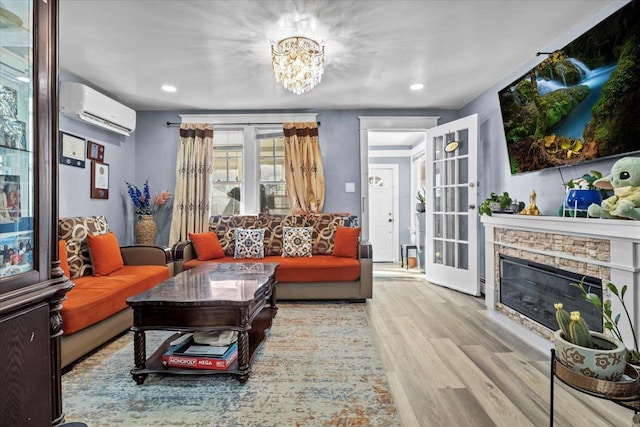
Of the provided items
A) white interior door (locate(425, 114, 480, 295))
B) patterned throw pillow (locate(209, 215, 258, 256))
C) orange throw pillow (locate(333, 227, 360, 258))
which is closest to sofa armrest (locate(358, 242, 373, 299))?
orange throw pillow (locate(333, 227, 360, 258))

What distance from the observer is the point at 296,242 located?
3.92m

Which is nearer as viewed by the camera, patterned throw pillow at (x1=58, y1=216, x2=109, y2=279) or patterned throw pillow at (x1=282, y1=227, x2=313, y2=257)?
patterned throw pillow at (x1=58, y1=216, x2=109, y2=279)

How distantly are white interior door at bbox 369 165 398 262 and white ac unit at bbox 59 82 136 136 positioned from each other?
449cm

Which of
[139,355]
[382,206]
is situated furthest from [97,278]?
[382,206]

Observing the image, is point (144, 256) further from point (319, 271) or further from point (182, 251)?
point (319, 271)

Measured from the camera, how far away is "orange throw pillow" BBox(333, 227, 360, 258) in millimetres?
3752

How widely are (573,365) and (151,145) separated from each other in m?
5.04

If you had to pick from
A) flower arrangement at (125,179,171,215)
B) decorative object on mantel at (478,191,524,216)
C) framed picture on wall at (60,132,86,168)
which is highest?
framed picture on wall at (60,132,86,168)

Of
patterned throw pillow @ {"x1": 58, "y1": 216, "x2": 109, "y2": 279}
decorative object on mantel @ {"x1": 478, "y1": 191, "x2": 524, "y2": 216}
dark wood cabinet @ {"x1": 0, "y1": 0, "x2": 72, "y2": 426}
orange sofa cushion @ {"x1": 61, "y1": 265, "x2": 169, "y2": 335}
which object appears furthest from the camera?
decorative object on mantel @ {"x1": 478, "y1": 191, "x2": 524, "y2": 216}

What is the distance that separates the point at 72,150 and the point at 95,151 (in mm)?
372

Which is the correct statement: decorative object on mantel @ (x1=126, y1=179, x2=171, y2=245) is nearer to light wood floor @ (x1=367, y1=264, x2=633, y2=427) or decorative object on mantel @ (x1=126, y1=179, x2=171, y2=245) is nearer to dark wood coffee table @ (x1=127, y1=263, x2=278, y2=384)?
dark wood coffee table @ (x1=127, y1=263, x2=278, y2=384)

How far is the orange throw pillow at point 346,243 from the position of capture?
3.75m

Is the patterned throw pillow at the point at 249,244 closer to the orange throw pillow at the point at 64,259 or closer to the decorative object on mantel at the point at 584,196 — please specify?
the orange throw pillow at the point at 64,259

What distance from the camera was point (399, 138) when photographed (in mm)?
6031
